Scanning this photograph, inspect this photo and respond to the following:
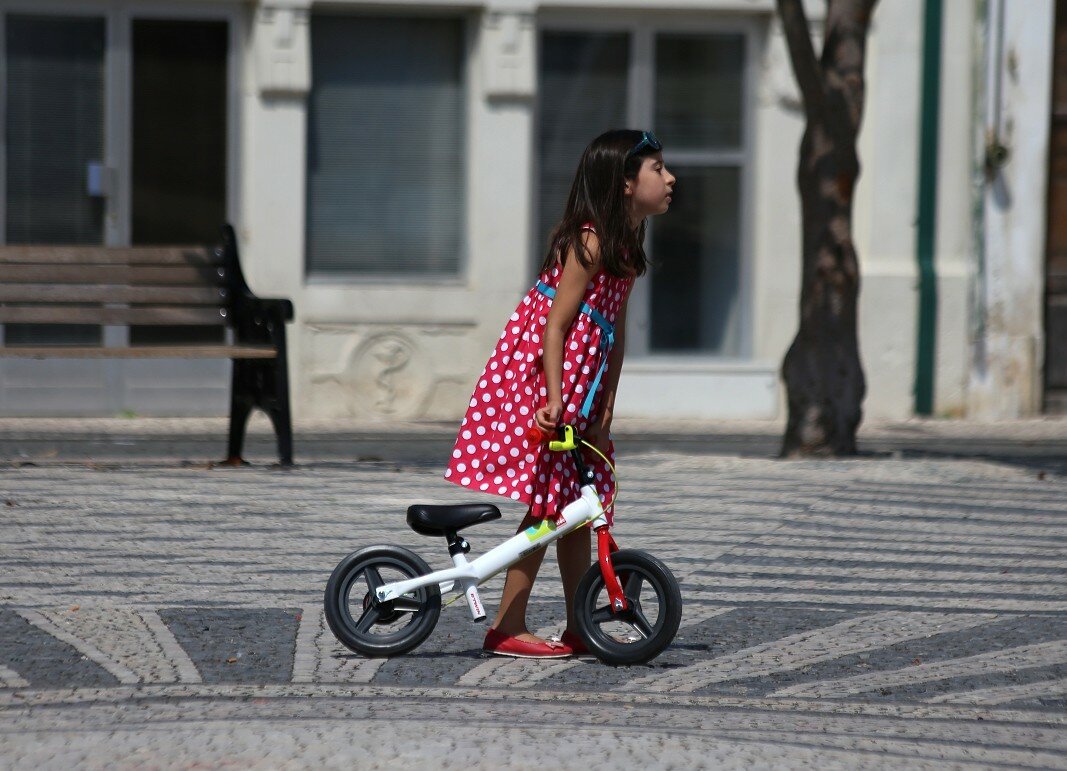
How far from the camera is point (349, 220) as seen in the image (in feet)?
45.2

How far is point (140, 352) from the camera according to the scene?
8.96 m

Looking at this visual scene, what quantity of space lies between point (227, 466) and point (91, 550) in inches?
106

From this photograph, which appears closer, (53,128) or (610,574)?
(610,574)

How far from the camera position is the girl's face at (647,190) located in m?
5.02

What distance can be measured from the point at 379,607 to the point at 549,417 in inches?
27.3

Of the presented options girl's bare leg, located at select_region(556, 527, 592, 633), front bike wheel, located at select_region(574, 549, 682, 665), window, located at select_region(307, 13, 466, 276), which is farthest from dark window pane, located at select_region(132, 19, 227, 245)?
front bike wheel, located at select_region(574, 549, 682, 665)

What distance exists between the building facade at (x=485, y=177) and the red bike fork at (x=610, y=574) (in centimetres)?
866

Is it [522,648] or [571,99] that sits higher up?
[571,99]

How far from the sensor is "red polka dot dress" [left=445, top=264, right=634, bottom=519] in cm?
498

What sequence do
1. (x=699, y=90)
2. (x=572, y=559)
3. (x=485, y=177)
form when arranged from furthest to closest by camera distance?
(x=699, y=90), (x=485, y=177), (x=572, y=559)

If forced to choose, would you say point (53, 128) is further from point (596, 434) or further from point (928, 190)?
point (596, 434)

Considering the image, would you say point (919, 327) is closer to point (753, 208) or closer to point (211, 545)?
point (753, 208)

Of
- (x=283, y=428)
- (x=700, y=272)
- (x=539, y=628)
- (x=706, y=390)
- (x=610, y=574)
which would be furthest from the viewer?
(x=700, y=272)

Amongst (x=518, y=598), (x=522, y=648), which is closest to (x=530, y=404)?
(x=518, y=598)
